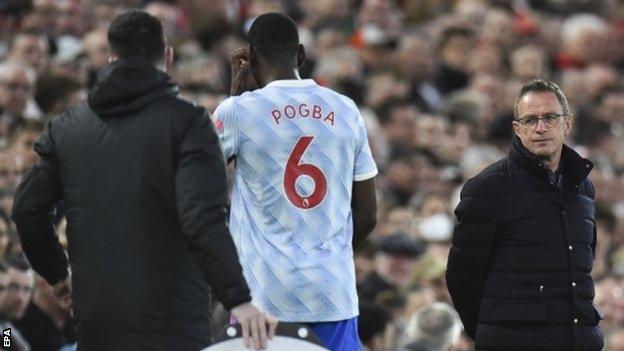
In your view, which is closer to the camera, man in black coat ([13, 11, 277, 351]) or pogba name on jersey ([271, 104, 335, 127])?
man in black coat ([13, 11, 277, 351])

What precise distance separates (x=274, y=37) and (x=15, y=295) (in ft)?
9.04

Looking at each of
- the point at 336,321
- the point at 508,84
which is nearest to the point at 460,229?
the point at 336,321

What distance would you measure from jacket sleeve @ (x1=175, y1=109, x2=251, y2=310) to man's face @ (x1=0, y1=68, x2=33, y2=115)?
7026 mm

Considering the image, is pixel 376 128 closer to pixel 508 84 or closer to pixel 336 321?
pixel 508 84

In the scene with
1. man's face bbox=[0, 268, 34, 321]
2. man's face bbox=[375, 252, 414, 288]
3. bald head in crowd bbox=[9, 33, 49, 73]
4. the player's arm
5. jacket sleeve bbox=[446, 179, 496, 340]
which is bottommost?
man's face bbox=[375, 252, 414, 288]

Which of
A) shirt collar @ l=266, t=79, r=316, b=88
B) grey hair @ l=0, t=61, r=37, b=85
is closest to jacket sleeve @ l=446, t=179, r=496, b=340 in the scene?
shirt collar @ l=266, t=79, r=316, b=88

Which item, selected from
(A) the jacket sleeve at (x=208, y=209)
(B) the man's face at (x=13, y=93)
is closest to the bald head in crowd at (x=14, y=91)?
(B) the man's face at (x=13, y=93)

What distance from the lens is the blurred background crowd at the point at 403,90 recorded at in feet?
39.5

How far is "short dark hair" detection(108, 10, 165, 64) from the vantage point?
7434 mm

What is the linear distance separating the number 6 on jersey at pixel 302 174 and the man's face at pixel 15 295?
8.65ft

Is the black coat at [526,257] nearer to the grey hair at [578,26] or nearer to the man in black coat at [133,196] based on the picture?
the man in black coat at [133,196]

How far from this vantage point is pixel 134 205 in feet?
23.8

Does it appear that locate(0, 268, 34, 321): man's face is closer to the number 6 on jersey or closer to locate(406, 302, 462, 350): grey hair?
locate(406, 302, 462, 350): grey hair

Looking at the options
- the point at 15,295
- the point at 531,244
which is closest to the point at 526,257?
the point at 531,244
